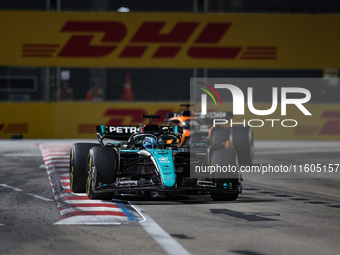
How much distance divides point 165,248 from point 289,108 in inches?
833

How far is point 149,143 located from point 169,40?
53.5ft

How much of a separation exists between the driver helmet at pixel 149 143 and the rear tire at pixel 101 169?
1.01 meters

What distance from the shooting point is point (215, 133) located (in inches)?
614

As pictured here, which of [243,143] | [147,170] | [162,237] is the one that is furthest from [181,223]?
[243,143]

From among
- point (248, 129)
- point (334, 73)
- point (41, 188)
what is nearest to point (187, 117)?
point (248, 129)

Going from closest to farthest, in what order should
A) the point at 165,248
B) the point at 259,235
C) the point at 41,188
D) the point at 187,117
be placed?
the point at 165,248
the point at 259,235
the point at 41,188
the point at 187,117

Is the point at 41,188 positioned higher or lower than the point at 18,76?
lower

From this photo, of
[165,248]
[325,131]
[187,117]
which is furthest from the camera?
[325,131]

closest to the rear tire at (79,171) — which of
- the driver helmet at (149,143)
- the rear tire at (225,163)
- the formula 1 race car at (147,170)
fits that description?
the formula 1 race car at (147,170)

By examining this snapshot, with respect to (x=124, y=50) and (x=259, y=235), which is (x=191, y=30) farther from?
(x=259, y=235)

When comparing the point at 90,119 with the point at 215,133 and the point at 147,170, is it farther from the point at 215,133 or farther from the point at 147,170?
the point at 147,170

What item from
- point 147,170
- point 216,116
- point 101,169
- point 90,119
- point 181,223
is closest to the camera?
point 181,223

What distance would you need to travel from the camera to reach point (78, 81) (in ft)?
86.1

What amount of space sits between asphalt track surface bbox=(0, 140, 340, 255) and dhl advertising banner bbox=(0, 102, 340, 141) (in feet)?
44.7
